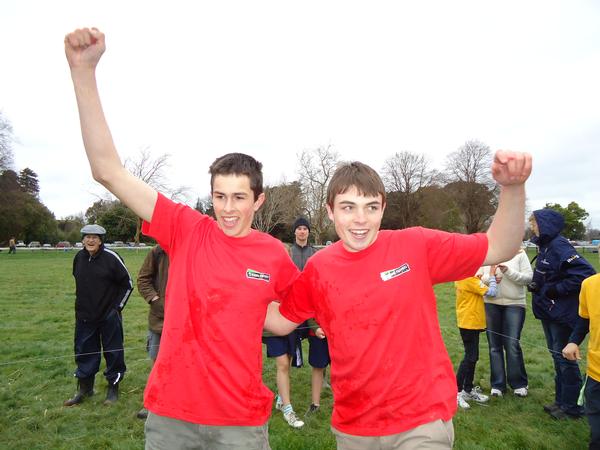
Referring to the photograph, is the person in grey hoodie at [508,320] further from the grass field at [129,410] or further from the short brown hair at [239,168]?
the short brown hair at [239,168]

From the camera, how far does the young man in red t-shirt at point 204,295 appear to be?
83.4 inches

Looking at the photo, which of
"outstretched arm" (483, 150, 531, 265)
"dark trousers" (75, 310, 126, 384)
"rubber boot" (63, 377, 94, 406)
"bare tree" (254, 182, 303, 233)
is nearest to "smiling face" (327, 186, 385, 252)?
"outstretched arm" (483, 150, 531, 265)

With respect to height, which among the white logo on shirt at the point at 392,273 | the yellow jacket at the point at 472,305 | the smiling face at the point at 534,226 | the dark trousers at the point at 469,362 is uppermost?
the smiling face at the point at 534,226

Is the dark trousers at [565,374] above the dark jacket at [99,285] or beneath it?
beneath

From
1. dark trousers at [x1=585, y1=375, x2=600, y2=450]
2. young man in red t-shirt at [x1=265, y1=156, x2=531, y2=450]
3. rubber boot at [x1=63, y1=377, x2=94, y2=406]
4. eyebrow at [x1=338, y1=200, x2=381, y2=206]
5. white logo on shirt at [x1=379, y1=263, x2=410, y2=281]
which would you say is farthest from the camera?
rubber boot at [x1=63, y1=377, x2=94, y2=406]

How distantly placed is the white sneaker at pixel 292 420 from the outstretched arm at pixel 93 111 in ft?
12.2

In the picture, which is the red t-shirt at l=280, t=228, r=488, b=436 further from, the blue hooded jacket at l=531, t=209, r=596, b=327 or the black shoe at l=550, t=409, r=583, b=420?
the black shoe at l=550, t=409, r=583, b=420

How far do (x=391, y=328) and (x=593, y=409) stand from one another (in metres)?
2.69

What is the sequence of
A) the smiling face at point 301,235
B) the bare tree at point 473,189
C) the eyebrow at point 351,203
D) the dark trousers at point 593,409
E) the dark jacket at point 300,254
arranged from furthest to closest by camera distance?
the bare tree at point 473,189
the smiling face at point 301,235
the dark jacket at point 300,254
the dark trousers at point 593,409
the eyebrow at point 351,203

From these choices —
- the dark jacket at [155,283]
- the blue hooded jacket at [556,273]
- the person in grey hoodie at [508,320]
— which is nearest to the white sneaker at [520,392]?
the person in grey hoodie at [508,320]

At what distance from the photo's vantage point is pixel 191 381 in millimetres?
2176

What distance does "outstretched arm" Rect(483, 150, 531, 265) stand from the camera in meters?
1.96

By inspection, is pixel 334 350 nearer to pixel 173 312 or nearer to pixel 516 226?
pixel 173 312

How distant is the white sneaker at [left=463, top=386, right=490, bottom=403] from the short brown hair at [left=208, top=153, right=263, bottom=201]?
15.8 feet
